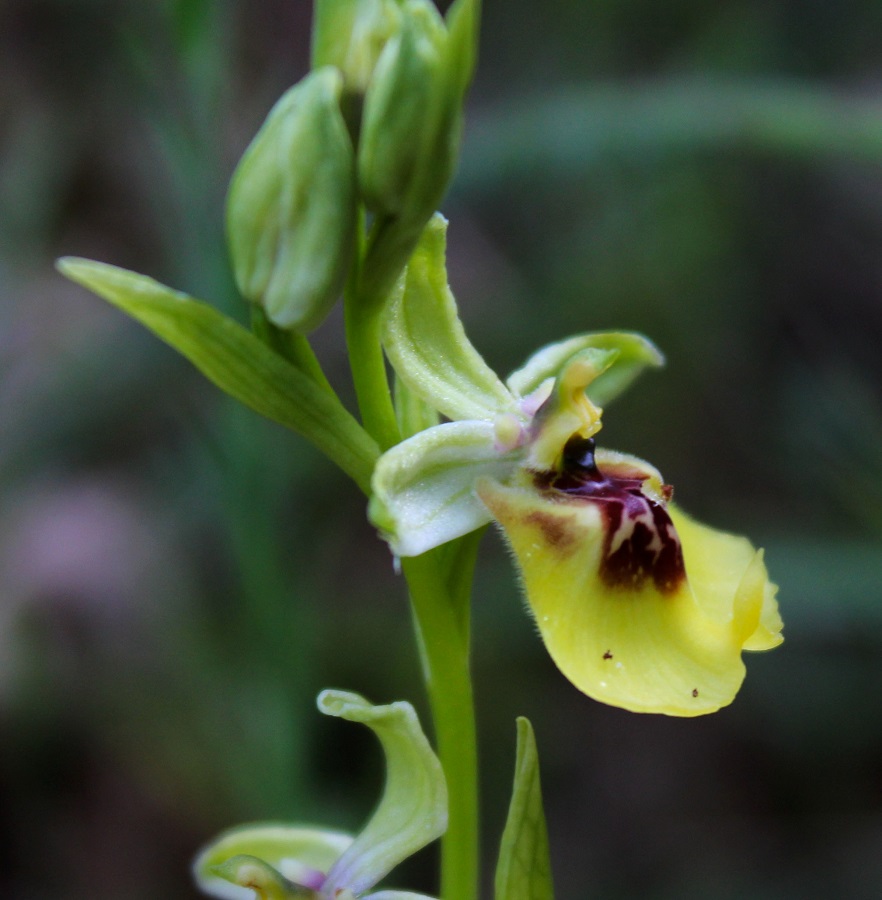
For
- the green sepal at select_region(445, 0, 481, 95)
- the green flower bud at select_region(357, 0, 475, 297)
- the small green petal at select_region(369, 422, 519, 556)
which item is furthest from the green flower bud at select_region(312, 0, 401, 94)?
the small green petal at select_region(369, 422, 519, 556)

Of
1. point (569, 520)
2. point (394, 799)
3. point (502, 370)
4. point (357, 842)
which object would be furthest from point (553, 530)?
point (502, 370)

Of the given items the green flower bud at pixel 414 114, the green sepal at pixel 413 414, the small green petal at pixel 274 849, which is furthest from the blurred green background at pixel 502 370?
the green flower bud at pixel 414 114

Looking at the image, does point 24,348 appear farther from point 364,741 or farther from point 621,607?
point 621,607

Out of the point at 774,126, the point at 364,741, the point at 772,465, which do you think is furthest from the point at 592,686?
the point at 772,465

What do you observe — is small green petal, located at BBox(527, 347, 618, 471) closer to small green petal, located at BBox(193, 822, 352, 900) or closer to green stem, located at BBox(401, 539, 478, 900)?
green stem, located at BBox(401, 539, 478, 900)

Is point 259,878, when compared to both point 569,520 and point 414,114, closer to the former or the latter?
point 569,520

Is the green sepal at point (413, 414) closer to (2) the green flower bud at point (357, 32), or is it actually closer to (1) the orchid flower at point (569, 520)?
(1) the orchid flower at point (569, 520)
